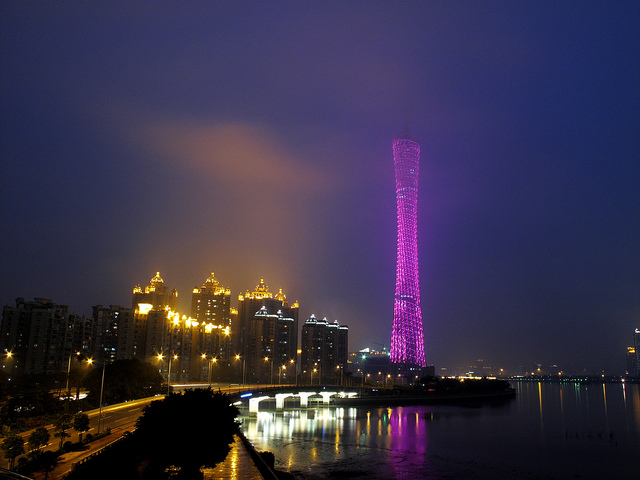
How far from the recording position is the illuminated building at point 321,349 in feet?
316

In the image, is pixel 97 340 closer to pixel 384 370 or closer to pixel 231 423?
pixel 384 370

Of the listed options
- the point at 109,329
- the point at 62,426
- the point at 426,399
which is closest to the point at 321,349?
the point at 426,399

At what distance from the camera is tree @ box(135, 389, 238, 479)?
51.8ft

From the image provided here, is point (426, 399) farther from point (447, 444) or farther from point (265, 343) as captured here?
point (447, 444)

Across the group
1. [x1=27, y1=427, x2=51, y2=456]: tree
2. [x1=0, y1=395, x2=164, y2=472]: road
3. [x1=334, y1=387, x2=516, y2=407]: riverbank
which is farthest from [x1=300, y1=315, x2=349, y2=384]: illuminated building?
[x1=27, y1=427, x2=51, y2=456]: tree

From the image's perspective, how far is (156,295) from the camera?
100m

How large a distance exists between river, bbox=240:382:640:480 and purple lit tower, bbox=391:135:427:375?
11523 mm

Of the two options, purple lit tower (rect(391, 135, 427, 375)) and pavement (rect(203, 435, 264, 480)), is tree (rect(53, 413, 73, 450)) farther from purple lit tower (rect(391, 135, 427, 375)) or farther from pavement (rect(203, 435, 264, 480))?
purple lit tower (rect(391, 135, 427, 375))

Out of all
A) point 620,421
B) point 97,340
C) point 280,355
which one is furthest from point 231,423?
point 280,355

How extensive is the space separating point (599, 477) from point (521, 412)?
3741 centimetres

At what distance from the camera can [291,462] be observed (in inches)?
1231

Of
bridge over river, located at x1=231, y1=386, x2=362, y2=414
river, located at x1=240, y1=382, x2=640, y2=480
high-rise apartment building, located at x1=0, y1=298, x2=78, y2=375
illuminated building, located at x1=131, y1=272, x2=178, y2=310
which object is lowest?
river, located at x1=240, y1=382, x2=640, y2=480

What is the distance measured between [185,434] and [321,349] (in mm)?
83470

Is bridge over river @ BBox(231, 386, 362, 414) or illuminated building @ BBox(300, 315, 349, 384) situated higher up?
illuminated building @ BBox(300, 315, 349, 384)
